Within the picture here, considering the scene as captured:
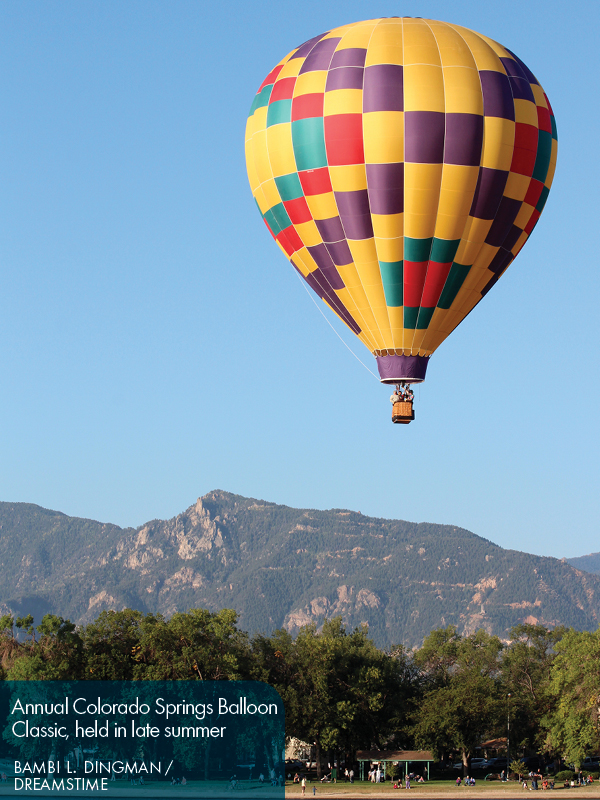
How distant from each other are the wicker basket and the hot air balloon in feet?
0.16

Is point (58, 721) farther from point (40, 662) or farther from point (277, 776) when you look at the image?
point (277, 776)

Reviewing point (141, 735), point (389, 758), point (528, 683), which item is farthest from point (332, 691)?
point (528, 683)

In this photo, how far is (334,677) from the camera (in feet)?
273

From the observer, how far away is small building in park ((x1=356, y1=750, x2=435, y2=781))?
7919cm

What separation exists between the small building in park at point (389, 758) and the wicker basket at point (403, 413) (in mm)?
47597

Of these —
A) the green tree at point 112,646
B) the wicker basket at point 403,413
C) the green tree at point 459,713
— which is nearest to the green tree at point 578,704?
the green tree at point 459,713

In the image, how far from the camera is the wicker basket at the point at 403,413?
125 feet

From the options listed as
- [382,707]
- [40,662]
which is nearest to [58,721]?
[40,662]

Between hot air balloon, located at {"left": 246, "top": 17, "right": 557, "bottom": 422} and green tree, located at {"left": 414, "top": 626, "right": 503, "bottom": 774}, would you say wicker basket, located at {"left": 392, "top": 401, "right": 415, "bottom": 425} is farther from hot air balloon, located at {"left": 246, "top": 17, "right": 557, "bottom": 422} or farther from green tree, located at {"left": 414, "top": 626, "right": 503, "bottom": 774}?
green tree, located at {"left": 414, "top": 626, "right": 503, "bottom": 774}

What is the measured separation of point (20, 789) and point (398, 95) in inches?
1818

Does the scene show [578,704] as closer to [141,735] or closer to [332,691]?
[332,691]

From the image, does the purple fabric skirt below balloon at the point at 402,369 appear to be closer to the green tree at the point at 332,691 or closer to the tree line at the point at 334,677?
the tree line at the point at 334,677

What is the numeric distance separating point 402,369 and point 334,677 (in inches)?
1964

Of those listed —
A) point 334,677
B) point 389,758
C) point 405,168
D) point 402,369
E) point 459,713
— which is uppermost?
point 405,168
